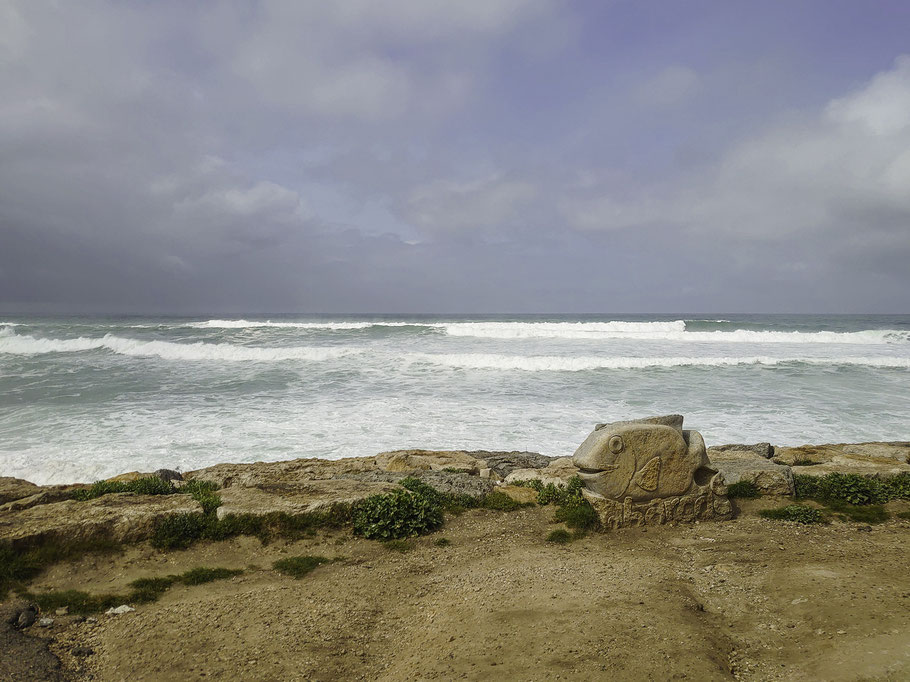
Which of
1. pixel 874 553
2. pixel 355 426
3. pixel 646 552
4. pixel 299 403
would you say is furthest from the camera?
pixel 299 403

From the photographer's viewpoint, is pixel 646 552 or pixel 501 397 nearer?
pixel 646 552

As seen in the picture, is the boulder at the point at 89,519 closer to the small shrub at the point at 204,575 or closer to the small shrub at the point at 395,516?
the small shrub at the point at 204,575

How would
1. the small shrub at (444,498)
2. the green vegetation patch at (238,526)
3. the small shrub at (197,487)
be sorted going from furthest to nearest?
the small shrub at (444,498)
the small shrub at (197,487)
the green vegetation patch at (238,526)

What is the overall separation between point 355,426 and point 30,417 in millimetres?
10125

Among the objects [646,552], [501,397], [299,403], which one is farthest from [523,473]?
[299,403]

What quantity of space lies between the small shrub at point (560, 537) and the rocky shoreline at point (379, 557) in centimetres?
14

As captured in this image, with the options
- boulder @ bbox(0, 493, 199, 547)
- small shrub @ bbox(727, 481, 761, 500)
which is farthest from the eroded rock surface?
boulder @ bbox(0, 493, 199, 547)

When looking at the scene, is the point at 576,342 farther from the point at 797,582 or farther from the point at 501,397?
the point at 797,582

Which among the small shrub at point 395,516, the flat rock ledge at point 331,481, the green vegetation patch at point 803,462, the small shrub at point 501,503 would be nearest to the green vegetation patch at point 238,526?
the flat rock ledge at point 331,481

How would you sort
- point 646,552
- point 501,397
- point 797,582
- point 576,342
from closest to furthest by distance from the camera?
point 797,582 → point 646,552 → point 501,397 → point 576,342

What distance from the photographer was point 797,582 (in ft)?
17.5

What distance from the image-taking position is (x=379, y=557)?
263 inches

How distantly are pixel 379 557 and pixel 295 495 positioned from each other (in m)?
1.91

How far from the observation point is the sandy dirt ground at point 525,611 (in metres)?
4.14
